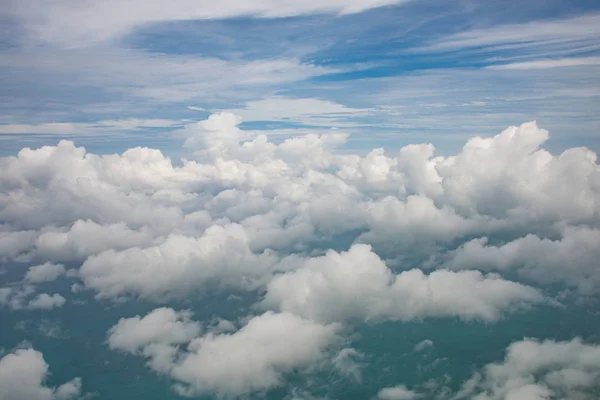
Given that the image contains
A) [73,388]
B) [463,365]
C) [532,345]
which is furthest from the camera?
[532,345]

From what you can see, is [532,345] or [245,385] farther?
[532,345]

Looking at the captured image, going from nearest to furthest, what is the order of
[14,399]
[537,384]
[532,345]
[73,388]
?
[14,399] → [537,384] → [73,388] → [532,345]

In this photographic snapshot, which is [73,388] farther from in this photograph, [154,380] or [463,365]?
[463,365]

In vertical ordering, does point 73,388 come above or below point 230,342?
below

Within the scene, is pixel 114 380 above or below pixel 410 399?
above

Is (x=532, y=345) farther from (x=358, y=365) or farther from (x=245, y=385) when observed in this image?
(x=245, y=385)

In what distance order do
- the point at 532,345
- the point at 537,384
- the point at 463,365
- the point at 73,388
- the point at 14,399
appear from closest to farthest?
1. the point at 14,399
2. the point at 537,384
3. the point at 73,388
4. the point at 463,365
5. the point at 532,345

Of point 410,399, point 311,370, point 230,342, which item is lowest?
point 410,399

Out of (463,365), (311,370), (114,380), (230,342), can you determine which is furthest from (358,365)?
(114,380)

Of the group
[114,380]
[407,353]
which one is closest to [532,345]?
[407,353]
